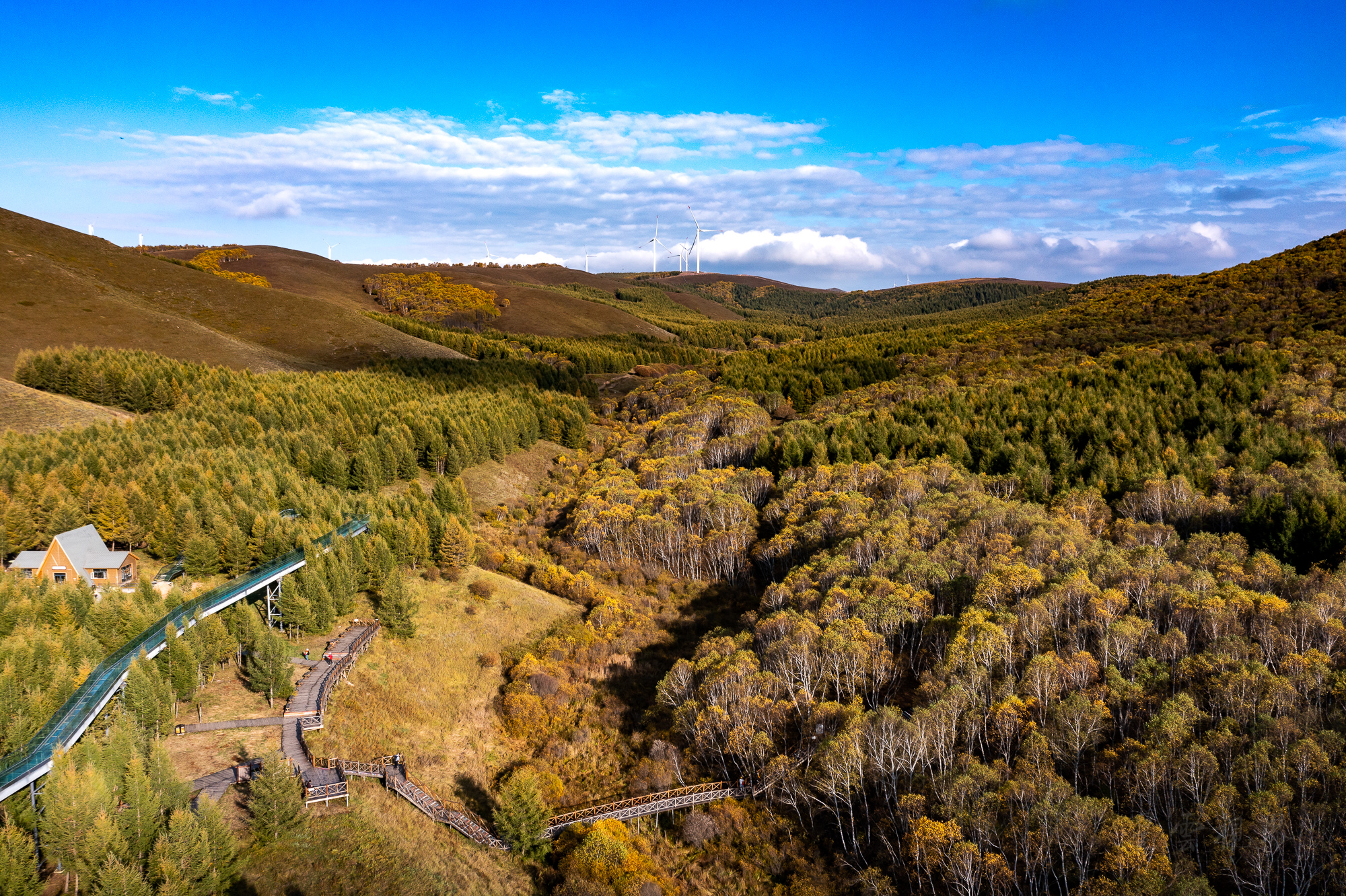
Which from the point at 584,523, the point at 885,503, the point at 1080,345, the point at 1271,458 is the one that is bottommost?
the point at 584,523

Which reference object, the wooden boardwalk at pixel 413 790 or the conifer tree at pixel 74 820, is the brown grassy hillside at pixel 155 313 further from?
the conifer tree at pixel 74 820

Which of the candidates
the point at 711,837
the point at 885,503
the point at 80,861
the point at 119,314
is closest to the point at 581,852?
the point at 711,837

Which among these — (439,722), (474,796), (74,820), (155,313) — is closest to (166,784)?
(74,820)

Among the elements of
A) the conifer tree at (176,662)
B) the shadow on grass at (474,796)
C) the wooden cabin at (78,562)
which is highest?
the wooden cabin at (78,562)

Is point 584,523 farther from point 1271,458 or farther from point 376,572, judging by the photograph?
point 1271,458

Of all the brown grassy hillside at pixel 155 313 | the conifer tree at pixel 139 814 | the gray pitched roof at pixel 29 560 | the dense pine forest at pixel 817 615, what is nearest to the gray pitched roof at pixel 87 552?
the gray pitched roof at pixel 29 560
